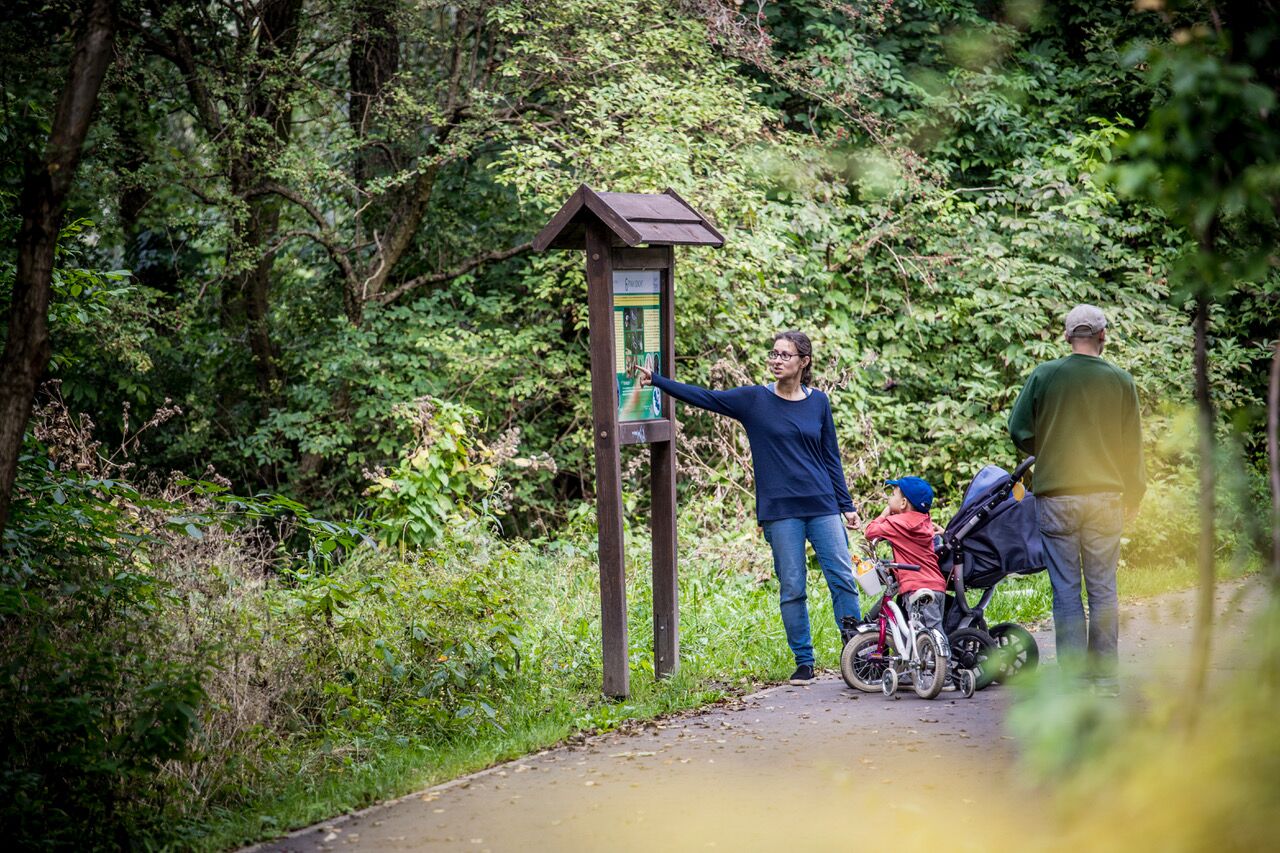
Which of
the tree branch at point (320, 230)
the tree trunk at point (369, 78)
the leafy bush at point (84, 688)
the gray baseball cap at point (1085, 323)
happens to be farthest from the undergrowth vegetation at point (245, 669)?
the tree trunk at point (369, 78)

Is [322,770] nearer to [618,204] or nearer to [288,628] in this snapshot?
[288,628]

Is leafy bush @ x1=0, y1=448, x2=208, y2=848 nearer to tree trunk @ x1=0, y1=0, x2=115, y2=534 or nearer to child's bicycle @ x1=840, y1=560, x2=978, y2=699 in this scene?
tree trunk @ x1=0, y1=0, x2=115, y2=534

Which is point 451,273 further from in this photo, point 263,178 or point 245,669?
point 245,669

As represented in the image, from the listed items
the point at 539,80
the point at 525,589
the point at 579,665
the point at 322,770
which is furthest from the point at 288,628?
the point at 539,80

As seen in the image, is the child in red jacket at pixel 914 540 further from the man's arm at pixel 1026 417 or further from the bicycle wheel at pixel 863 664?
the man's arm at pixel 1026 417

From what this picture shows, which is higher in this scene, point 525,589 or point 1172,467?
point 1172,467

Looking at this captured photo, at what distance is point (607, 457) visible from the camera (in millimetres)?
7031

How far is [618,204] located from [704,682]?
9.69ft

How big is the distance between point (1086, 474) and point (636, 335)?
2616mm

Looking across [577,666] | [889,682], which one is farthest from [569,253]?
[889,682]

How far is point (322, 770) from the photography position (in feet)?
18.9

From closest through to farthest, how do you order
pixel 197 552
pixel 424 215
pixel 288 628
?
pixel 288 628 < pixel 197 552 < pixel 424 215

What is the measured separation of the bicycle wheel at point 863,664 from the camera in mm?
7305

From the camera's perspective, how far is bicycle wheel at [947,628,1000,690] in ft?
23.3
